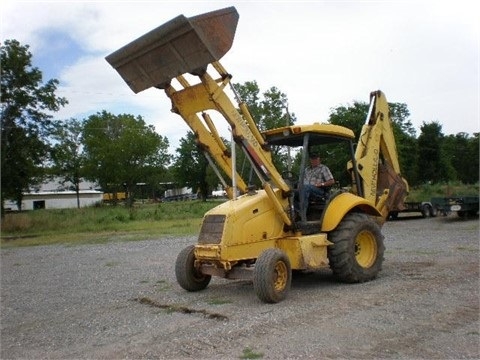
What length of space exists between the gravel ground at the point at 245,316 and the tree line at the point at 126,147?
2546 millimetres

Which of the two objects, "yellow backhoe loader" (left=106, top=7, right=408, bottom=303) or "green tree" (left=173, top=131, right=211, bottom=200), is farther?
"green tree" (left=173, top=131, right=211, bottom=200)

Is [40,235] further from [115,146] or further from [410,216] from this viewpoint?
[115,146]

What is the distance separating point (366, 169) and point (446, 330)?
4.69 metres

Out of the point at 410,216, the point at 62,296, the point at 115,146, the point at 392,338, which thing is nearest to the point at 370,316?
the point at 392,338

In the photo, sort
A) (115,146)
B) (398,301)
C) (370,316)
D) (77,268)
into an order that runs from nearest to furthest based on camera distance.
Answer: (370,316) < (398,301) < (77,268) < (115,146)

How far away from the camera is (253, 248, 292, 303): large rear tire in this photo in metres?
7.29

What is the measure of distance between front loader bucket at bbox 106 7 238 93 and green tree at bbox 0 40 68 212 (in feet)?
77.8

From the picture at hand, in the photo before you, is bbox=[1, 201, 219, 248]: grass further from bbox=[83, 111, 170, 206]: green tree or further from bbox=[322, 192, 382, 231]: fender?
bbox=[83, 111, 170, 206]: green tree

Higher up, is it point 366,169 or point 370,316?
point 366,169

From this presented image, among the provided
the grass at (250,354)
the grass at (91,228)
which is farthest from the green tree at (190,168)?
the grass at (250,354)

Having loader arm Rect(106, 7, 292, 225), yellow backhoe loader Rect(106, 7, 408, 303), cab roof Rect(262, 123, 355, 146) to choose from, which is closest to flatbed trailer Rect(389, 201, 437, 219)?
yellow backhoe loader Rect(106, 7, 408, 303)

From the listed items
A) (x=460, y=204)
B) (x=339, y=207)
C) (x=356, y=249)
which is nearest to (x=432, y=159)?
(x=460, y=204)

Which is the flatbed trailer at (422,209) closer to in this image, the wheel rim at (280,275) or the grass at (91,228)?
the grass at (91,228)

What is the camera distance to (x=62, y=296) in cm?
912
